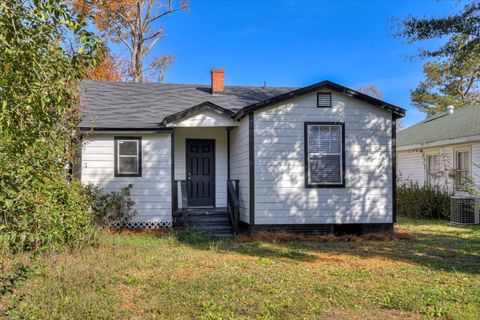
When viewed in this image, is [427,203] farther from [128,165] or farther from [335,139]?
[128,165]

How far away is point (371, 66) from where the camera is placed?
34.9 m

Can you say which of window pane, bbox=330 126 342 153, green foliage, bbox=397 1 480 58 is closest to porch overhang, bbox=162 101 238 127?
window pane, bbox=330 126 342 153

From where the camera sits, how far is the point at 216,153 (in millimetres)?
13812

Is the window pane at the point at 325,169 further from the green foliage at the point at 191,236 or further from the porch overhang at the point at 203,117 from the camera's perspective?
the green foliage at the point at 191,236

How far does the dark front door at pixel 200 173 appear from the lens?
44.4ft

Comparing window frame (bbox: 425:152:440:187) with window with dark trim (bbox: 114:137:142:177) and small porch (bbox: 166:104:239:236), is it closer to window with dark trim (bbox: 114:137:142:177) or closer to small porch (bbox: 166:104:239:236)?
small porch (bbox: 166:104:239:236)

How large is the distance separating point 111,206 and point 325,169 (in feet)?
19.1

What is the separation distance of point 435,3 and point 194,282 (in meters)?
8.88

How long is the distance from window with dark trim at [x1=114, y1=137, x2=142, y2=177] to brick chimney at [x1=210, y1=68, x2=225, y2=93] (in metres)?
3.98

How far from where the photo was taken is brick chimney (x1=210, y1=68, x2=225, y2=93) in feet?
50.2

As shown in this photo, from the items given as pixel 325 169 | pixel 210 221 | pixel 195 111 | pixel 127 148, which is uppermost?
pixel 195 111

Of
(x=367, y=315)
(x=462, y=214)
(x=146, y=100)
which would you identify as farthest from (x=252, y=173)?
(x=462, y=214)

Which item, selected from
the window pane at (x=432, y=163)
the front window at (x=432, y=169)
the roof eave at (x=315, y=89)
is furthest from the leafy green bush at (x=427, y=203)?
the roof eave at (x=315, y=89)

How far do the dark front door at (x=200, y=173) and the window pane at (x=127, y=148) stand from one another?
5.78ft
